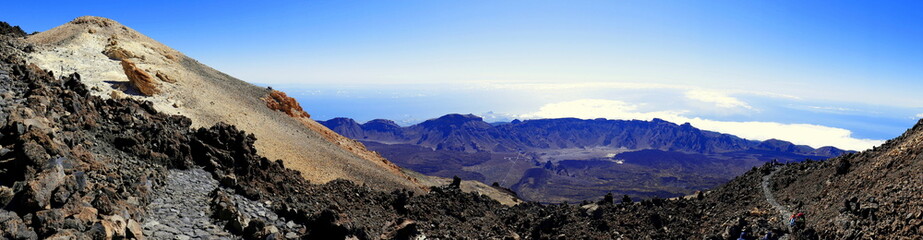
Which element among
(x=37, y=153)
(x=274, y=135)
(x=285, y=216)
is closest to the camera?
(x=37, y=153)

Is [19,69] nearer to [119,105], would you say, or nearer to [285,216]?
[119,105]

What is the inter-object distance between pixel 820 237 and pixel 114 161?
23203mm

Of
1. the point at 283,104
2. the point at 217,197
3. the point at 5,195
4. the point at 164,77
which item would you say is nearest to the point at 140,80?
the point at 164,77

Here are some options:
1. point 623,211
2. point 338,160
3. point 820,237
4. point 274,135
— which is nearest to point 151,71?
point 274,135

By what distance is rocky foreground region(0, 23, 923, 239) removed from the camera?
9.03 m

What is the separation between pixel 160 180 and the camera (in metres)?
13.2

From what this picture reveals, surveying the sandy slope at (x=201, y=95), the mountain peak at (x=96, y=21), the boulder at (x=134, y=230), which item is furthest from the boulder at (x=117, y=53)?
the boulder at (x=134, y=230)

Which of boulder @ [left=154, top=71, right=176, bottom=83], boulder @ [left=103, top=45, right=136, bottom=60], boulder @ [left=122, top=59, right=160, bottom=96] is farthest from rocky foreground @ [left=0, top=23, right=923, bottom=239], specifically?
boulder @ [left=154, top=71, right=176, bottom=83]

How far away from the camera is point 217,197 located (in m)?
12.7

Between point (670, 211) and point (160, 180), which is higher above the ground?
point (160, 180)

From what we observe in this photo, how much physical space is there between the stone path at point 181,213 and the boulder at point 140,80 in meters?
15.8

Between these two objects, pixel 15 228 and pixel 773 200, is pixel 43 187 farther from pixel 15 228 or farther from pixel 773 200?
pixel 773 200

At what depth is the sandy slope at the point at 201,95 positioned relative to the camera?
86.0ft

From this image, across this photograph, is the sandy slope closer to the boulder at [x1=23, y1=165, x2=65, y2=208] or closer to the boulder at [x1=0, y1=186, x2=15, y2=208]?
the boulder at [x1=23, y1=165, x2=65, y2=208]
